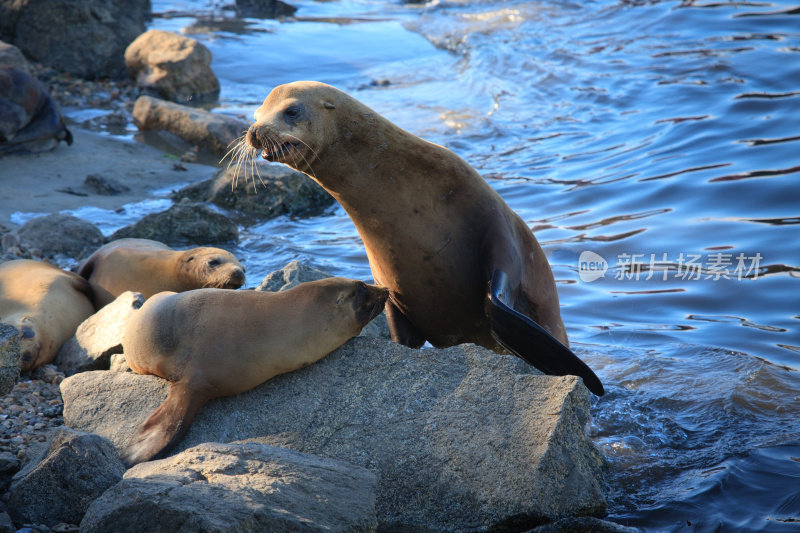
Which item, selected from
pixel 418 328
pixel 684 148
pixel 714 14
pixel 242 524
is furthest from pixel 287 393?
pixel 714 14

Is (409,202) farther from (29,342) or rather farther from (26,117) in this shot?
(26,117)

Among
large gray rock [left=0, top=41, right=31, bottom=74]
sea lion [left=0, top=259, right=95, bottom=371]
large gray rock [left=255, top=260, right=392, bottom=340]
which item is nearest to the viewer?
large gray rock [left=255, top=260, right=392, bottom=340]

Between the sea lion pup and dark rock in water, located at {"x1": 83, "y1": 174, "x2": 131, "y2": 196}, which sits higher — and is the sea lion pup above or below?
above

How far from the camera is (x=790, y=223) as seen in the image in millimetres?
7535

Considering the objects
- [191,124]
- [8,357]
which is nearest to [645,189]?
[191,124]

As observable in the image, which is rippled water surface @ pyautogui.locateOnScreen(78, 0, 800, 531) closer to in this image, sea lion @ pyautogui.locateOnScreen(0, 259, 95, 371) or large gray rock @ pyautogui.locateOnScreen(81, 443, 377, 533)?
large gray rock @ pyautogui.locateOnScreen(81, 443, 377, 533)

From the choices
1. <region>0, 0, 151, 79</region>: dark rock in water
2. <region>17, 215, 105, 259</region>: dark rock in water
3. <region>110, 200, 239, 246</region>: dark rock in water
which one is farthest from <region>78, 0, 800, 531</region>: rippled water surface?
<region>0, 0, 151, 79</region>: dark rock in water

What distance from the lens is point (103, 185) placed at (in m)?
9.53

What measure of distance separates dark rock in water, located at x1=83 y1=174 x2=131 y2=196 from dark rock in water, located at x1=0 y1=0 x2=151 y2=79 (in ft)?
18.3

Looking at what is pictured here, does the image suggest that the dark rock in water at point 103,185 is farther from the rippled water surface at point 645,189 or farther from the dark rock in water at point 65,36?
the dark rock in water at point 65,36

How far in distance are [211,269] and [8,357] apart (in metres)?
2.26

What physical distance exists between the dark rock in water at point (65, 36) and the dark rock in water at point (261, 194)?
6.23 meters

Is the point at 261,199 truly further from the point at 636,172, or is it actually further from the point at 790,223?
the point at 790,223

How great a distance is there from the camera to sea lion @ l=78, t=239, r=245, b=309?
6012 millimetres
